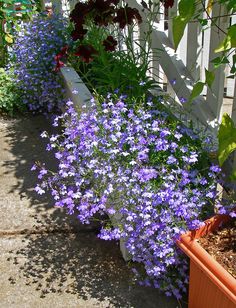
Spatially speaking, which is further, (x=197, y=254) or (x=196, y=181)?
(x=196, y=181)

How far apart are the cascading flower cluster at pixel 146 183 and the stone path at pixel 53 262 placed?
193mm

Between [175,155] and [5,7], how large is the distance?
3.84 m

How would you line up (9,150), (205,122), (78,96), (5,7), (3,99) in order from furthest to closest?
(5,7)
(3,99)
(9,150)
(78,96)
(205,122)

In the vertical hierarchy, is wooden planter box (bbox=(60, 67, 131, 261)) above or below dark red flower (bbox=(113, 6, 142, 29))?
below

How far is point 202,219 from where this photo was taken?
2.35m

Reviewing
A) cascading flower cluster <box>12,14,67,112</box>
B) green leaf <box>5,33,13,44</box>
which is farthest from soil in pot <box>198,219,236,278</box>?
green leaf <box>5,33,13,44</box>

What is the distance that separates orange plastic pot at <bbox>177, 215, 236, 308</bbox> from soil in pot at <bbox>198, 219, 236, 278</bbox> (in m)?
0.03

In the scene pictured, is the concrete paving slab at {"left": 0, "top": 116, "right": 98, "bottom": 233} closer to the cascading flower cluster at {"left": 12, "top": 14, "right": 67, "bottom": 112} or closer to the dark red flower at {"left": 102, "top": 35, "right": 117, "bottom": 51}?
the cascading flower cluster at {"left": 12, "top": 14, "right": 67, "bottom": 112}

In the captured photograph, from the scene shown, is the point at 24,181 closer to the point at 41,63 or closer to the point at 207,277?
the point at 41,63

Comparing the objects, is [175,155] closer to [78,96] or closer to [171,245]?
[171,245]

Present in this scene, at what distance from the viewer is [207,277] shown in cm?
200

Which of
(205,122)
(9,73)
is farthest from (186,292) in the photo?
(9,73)

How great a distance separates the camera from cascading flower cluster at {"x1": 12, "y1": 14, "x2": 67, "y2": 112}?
4.35 m

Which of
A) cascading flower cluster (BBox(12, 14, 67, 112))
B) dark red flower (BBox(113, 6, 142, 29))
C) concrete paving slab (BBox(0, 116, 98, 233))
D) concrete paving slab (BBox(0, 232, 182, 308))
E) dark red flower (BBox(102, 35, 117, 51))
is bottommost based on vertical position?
concrete paving slab (BBox(0, 232, 182, 308))
